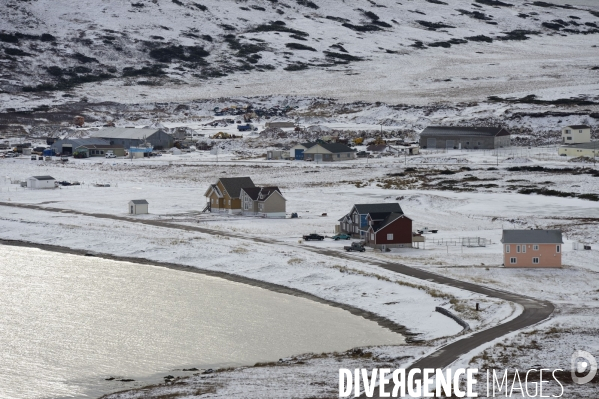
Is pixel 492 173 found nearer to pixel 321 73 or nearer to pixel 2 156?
pixel 2 156

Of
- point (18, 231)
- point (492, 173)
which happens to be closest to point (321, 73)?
point (492, 173)

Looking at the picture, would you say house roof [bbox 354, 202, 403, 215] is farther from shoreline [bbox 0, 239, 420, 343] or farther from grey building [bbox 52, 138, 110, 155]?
grey building [bbox 52, 138, 110, 155]

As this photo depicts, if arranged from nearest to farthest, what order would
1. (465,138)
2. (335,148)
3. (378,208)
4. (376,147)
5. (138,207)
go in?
(378,208)
(138,207)
(335,148)
(376,147)
(465,138)

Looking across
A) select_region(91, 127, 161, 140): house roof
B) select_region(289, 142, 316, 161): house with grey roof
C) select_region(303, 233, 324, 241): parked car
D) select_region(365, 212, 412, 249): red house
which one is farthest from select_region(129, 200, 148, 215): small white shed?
select_region(91, 127, 161, 140): house roof

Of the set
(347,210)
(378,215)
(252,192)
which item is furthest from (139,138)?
(378,215)

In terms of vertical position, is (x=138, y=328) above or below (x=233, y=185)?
below

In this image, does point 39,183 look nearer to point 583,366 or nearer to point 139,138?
point 139,138

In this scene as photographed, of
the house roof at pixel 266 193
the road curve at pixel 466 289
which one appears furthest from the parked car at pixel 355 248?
the house roof at pixel 266 193

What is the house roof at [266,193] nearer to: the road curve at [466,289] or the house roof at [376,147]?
the road curve at [466,289]
